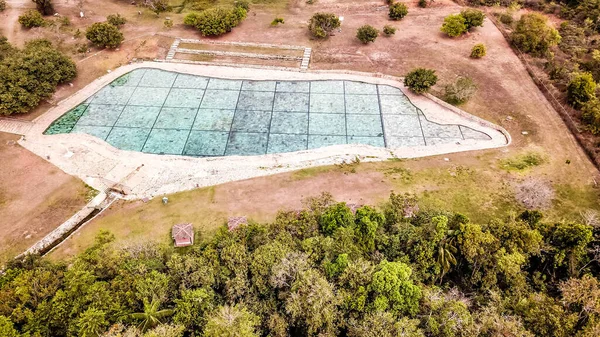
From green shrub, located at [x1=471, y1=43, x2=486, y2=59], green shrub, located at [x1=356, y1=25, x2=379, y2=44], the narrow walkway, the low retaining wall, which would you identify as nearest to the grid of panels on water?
the narrow walkway

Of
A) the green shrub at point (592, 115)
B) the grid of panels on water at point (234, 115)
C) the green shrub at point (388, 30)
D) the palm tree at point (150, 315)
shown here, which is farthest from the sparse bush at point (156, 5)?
the green shrub at point (592, 115)

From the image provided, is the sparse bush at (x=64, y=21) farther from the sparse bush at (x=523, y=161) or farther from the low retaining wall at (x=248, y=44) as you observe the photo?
the sparse bush at (x=523, y=161)

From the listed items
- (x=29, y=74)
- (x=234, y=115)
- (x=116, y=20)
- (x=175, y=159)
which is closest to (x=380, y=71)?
(x=234, y=115)

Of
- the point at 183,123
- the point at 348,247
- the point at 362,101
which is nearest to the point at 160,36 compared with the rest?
the point at 183,123

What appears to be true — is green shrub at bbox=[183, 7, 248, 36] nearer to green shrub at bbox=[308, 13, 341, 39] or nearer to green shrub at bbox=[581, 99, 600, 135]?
green shrub at bbox=[308, 13, 341, 39]

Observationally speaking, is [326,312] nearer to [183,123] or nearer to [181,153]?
[181,153]

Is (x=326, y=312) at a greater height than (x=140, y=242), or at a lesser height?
greater
